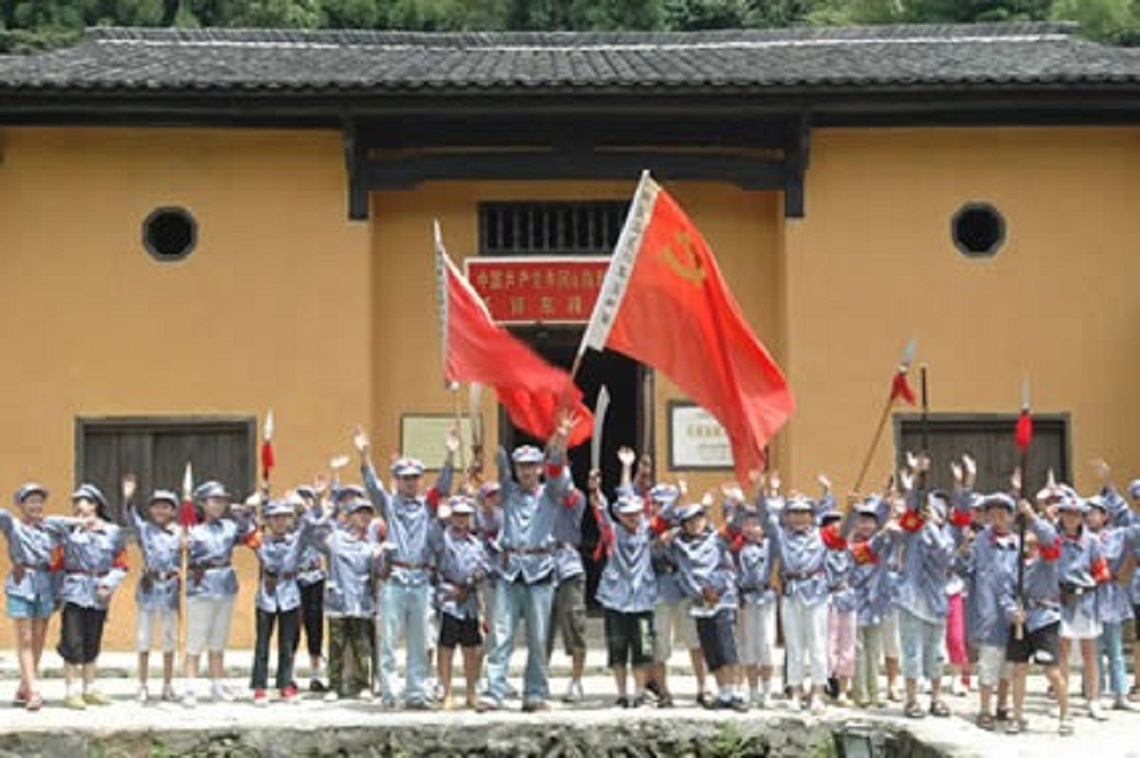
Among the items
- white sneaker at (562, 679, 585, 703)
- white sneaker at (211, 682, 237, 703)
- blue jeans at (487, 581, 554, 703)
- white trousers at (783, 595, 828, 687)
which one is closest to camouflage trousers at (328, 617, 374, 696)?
white sneaker at (211, 682, 237, 703)

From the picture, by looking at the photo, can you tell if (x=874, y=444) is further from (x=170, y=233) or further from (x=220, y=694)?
(x=170, y=233)

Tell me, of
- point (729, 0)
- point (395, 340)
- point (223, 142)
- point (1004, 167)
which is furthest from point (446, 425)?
point (729, 0)

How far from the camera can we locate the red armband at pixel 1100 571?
11453 mm

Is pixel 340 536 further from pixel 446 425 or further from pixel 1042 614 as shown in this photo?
pixel 1042 614

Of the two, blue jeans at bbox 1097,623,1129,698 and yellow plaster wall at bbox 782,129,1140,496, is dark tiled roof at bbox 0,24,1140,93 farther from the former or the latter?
blue jeans at bbox 1097,623,1129,698

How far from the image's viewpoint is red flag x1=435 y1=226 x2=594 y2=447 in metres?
11.3

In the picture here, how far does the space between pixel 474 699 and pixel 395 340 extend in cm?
416

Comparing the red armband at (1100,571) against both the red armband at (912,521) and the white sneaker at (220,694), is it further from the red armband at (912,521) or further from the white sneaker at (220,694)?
the white sneaker at (220,694)

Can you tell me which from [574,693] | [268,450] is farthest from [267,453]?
[574,693]

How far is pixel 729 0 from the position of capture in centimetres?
4091

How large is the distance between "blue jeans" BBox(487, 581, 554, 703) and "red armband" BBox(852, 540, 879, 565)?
216 cm

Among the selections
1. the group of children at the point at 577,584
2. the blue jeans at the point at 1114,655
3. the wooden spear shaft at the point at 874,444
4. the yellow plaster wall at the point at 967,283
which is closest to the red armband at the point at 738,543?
the group of children at the point at 577,584

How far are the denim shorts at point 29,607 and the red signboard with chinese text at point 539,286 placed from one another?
462 centimetres

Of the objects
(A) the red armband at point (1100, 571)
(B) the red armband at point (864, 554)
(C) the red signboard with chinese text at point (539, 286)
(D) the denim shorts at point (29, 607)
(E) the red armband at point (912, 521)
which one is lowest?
(D) the denim shorts at point (29, 607)
